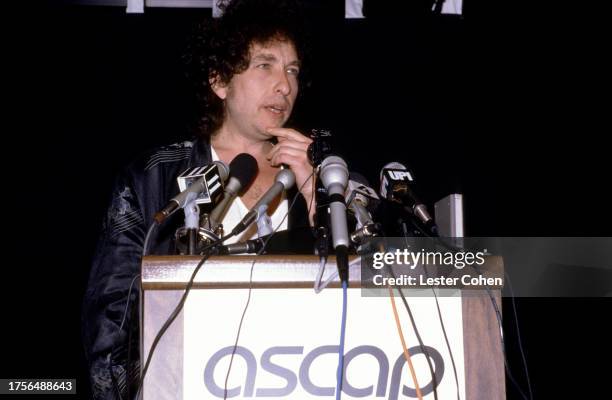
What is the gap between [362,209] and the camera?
4.15ft

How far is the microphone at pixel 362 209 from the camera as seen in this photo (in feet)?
3.86

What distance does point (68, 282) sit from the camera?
244cm

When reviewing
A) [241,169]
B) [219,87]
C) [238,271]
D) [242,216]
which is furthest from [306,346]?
[219,87]

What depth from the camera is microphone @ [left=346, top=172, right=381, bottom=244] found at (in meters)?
1.18

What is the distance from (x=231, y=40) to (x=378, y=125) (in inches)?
28.6

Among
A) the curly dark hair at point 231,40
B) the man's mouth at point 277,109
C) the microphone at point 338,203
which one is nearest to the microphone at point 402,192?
the microphone at point 338,203

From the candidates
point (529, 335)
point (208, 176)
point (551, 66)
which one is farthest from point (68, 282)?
point (551, 66)

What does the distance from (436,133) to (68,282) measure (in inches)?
58.9

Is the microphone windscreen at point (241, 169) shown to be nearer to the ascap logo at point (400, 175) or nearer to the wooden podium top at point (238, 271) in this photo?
the ascap logo at point (400, 175)

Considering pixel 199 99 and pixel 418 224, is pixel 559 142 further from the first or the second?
pixel 418 224

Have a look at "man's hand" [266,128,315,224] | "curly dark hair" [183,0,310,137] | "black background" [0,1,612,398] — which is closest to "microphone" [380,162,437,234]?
"man's hand" [266,128,315,224]

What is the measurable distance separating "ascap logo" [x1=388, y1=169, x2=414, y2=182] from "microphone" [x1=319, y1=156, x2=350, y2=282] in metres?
0.13

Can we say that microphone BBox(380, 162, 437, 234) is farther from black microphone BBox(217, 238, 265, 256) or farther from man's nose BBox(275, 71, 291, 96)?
man's nose BBox(275, 71, 291, 96)

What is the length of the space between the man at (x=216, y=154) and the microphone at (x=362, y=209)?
236 mm
